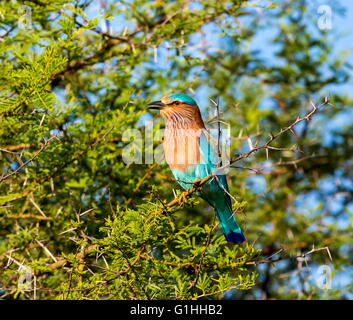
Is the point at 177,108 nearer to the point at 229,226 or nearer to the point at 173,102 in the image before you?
the point at 173,102

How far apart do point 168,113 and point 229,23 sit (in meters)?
0.78

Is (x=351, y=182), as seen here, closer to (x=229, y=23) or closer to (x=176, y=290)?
(x=229, y=23)

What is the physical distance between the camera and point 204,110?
4438 mm

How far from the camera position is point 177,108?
4230mm

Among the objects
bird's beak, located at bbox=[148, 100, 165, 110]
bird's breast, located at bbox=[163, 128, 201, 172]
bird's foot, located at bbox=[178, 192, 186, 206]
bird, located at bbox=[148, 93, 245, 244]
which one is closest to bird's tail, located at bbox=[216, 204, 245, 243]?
bird, located at bbox=[148, 93, 245, 244]

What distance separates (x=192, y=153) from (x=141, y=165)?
39cm

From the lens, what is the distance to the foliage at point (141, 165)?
2990mm

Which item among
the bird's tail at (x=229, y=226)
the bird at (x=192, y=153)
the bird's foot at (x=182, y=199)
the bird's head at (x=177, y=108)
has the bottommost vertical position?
the bird's foot at (x=182, y=199)

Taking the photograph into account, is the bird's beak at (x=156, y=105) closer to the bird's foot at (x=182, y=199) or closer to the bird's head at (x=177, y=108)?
the bird's head at (x=177, y=108)

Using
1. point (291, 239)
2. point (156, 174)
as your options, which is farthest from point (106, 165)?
point (291, 239)

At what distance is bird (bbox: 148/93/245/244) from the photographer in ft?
12.4

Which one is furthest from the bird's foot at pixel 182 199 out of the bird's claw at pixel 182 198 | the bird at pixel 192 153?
the bird at pixel 192 153
